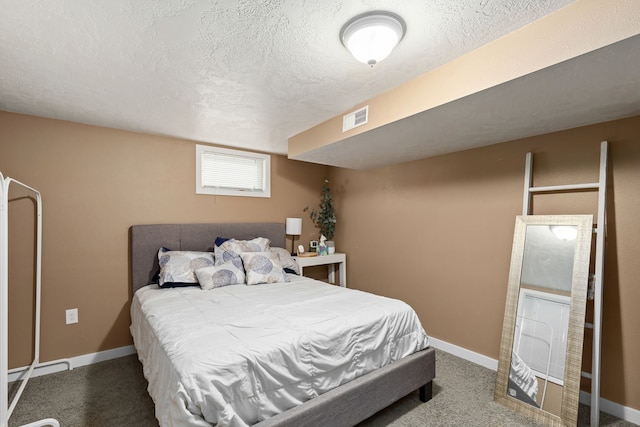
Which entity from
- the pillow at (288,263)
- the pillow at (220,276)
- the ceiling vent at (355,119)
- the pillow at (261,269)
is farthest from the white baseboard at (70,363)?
the ceiling vent at (355,119)

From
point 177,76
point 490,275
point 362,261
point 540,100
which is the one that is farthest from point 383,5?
point 362,261

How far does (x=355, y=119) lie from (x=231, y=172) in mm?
1894

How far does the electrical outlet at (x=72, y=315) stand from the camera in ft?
8.70

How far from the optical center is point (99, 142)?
2.79 m

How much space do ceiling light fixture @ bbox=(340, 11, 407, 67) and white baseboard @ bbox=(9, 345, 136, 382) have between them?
3306 mm

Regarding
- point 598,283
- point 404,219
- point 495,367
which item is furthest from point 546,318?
point 404,219

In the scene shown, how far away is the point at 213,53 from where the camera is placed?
163cm

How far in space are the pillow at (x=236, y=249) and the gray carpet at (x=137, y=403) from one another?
3.89 ft

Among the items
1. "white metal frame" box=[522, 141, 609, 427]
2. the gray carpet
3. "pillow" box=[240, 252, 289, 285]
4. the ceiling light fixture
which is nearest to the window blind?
"pillow" box=[240, 252, 289, 285]

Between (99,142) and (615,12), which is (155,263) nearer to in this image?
(99,142)

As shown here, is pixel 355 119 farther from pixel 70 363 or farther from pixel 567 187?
pixel 70 363

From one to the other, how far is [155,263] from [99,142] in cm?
126

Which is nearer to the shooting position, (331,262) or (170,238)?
(170,238)

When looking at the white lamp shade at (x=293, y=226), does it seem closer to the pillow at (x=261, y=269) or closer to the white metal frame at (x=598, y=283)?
the pillow at (x=261, y=269)
